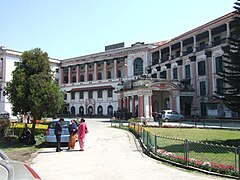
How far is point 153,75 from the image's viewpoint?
55.8m

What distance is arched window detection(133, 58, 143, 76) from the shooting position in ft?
195

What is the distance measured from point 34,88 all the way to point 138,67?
4539 centimetres

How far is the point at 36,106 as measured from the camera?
15.8 metres

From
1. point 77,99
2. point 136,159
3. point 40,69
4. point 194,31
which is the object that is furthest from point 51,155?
point 77,99

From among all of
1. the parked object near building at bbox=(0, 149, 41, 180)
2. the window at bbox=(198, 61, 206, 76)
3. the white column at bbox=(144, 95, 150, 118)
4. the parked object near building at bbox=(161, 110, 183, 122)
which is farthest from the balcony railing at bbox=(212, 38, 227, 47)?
the parked object near building at bbox=(0, 149, 41, 180)

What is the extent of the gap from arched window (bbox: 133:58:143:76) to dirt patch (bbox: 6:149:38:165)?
47.0m

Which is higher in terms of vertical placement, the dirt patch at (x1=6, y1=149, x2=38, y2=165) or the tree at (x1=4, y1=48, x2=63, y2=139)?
the tree at (x1=4, y1=48, x2=63, y2=139)

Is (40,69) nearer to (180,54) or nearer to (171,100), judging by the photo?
(171,100)

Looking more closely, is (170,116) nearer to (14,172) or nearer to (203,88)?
(203,88)

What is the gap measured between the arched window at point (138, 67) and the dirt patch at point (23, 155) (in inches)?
1850

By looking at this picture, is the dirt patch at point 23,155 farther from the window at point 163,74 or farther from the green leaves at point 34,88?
the window at point 163,74

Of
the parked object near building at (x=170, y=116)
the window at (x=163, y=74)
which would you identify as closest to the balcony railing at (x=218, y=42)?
the parked object near building at (x=170, y=116)

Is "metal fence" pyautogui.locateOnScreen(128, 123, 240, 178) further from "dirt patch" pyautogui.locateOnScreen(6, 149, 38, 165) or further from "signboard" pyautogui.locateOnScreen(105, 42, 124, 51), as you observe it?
"signboard" pyautogui.locateOnScreen(105, 42, 124, 51)

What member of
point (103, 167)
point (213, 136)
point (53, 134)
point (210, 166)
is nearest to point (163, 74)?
point (213, 136)
